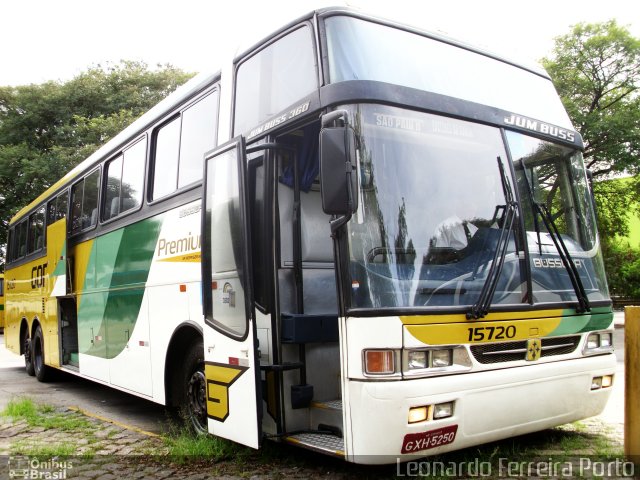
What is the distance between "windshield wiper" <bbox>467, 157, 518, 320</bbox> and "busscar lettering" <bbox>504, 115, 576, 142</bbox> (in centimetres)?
44

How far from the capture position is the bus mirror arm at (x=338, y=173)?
427 cm

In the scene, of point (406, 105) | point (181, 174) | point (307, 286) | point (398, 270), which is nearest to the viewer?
point (398, 270)

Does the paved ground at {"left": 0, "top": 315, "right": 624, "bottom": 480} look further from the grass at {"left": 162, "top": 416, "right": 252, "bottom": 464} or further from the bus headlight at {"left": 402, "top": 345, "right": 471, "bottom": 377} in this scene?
the bus headlight at {"left": 402, "top": 345, "right": 471, "bottom": 377}

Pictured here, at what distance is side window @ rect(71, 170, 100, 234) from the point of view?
30.7 feet

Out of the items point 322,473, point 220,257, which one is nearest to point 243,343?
point 220,257

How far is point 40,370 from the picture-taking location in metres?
12.2

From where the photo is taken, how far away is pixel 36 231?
1277 centimetres

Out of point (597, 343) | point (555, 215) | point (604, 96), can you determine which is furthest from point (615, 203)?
point (555, 215)

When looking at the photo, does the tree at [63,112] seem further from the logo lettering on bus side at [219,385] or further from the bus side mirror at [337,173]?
the bus side mirror at [337,173]

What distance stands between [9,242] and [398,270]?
13550 millimetres

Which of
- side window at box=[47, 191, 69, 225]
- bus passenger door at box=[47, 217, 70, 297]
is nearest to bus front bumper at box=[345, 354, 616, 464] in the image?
bus passenger door at box=[47, 217, 70, 297]

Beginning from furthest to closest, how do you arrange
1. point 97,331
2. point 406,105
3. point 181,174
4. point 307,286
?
point 97,331 → point 181,174 → point 307,286 → point 406,105

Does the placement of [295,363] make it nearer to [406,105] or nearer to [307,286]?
[307,286]

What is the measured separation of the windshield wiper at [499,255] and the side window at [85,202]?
20.3 ft
